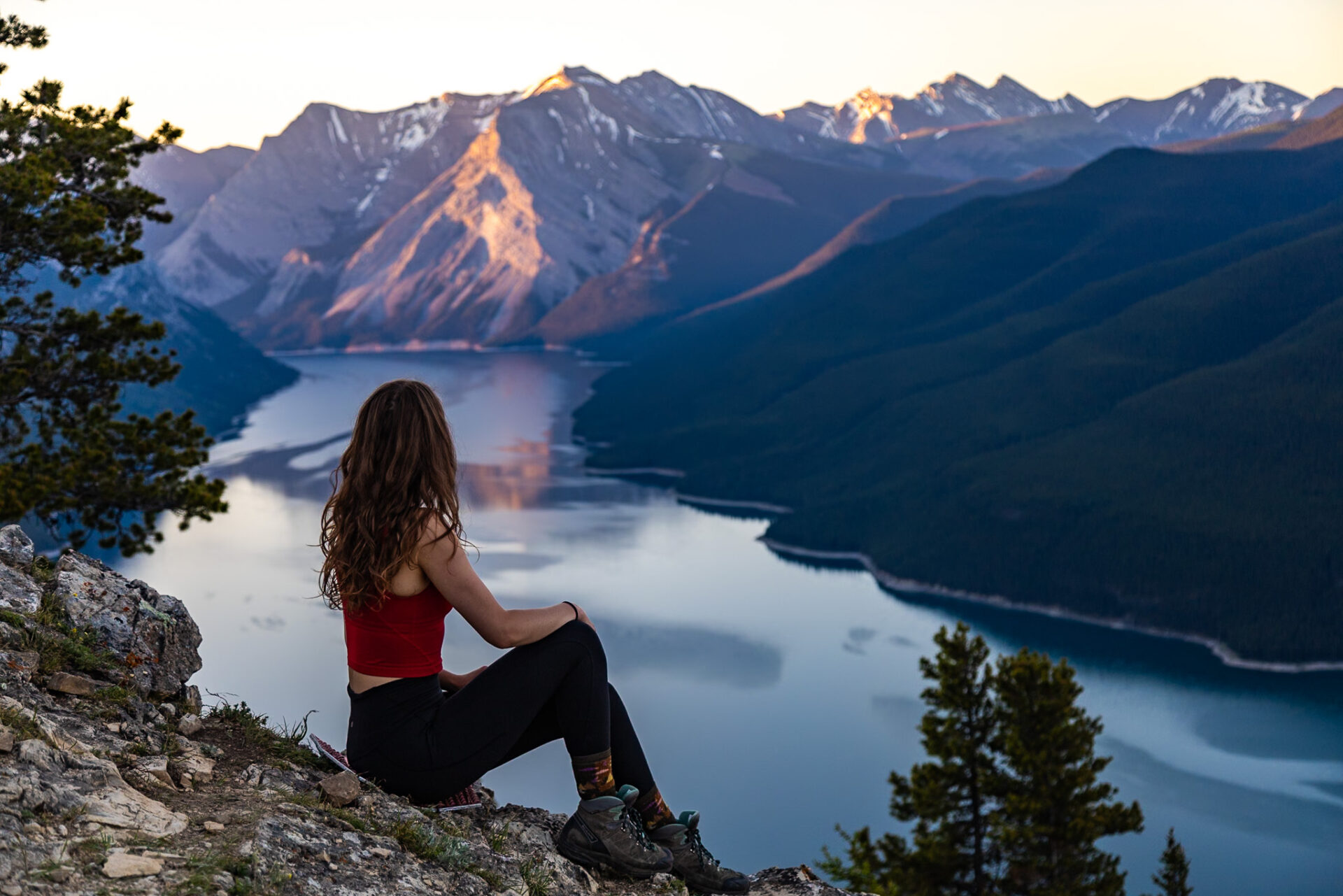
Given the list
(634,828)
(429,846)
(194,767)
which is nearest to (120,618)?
(194,767)

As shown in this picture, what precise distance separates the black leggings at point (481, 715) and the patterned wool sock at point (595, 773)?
0.13 ft

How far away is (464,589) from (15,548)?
4.56 meters

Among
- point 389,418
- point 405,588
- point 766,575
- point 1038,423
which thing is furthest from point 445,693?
point 1038,423

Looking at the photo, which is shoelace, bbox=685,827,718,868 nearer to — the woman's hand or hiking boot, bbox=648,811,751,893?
hiking boot, bbox=648,811,751,893

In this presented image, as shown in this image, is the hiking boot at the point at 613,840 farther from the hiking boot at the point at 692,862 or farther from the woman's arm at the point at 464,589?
the woman's arm at the point at 464,589

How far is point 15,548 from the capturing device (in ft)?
29.0

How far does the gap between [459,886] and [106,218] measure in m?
17.3

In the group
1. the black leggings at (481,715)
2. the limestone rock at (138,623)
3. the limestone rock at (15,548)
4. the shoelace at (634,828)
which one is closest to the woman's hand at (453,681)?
the black leggings at (481,715)

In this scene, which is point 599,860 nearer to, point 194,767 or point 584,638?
point 584,638

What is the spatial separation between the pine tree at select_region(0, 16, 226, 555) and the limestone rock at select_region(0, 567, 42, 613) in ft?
35.9

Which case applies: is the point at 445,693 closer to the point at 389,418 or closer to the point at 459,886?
the point at 459,886

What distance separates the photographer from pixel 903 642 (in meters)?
102

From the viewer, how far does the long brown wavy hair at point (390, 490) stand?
245 inches

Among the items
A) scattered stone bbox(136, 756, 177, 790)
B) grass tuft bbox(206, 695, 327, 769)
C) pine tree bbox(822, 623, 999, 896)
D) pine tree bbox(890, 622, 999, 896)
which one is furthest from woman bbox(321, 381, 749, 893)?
pine tree bbox(890, 622, 999, 896)
